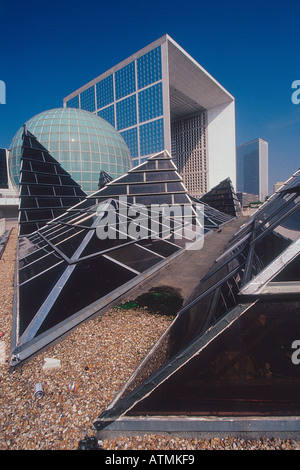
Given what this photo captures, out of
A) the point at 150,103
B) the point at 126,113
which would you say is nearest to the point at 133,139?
the point at 126,113

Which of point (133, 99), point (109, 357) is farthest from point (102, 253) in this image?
point (133, 99)

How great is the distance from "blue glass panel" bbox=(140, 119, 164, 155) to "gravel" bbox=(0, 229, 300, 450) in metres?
47.3

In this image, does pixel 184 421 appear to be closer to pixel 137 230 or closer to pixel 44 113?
pixel 137 230

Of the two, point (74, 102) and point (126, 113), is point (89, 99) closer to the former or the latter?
point (74, 102)

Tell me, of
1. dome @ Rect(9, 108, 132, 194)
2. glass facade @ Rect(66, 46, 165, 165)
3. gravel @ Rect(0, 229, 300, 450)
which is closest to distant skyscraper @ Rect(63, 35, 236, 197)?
glass facade @ Rect(66, 46, 165, 165)

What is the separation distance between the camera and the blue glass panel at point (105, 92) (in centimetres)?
5692

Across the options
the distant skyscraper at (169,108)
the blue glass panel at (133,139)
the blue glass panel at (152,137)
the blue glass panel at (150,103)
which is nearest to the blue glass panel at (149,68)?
the distant skyscraper at (169,108)

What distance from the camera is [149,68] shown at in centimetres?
4816

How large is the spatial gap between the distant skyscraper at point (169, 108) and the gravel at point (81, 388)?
46.1 meters

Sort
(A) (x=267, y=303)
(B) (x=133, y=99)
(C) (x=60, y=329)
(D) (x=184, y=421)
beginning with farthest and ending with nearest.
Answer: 1. (B) (x=133, y=99)
2. (C) (x=60, y=329)
3. (A) (x=267, y=303)
4. (D) (x=184, y=421)

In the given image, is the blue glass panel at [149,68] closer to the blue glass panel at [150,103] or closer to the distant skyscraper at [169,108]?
the distant skyscraper at [169,108]

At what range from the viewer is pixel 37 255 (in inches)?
471

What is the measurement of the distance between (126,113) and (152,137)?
415 inches
